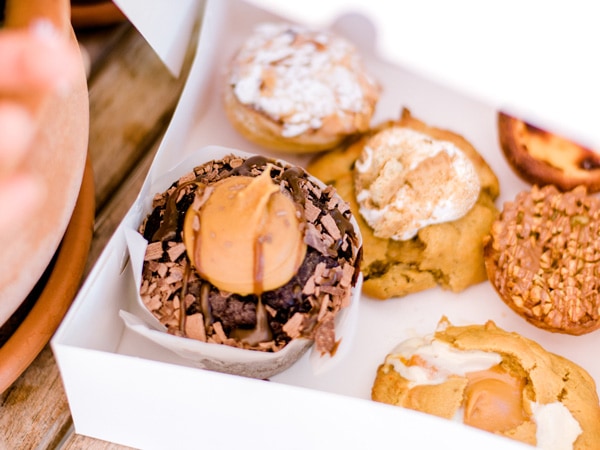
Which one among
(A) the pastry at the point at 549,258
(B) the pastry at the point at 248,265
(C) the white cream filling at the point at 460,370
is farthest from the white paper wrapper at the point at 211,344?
(A) the pastry at the point at 549,258

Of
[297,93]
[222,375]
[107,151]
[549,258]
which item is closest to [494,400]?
[549,258]

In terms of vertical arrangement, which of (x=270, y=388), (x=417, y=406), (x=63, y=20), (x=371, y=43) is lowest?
(x=417, y=406)

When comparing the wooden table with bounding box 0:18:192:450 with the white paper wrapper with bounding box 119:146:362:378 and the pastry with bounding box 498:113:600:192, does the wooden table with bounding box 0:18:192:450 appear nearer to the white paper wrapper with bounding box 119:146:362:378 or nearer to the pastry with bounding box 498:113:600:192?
the white paper wrapper with bounding box 119:146:362:378

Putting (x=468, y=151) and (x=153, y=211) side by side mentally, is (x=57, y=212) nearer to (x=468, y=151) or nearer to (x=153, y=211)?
(x=153, y=211)

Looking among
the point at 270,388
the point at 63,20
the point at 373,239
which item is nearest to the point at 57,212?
the point at 63,20

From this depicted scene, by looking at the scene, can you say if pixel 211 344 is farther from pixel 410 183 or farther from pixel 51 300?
pixel 410 183

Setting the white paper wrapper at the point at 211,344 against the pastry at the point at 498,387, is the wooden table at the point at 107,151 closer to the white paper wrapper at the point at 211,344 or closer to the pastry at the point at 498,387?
the white paper wrapper at the point at 211,344
